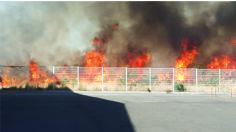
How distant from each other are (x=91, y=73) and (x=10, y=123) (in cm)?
1357

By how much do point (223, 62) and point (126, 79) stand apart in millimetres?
15518

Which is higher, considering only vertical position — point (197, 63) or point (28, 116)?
point (197, 63)

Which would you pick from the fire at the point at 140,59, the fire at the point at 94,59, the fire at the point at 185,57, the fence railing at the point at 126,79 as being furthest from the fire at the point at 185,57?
the fire at the point at 94,59

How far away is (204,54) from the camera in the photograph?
3041cm

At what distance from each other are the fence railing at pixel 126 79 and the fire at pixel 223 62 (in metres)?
7.13

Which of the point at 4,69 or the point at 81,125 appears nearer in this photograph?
the point at 81,125

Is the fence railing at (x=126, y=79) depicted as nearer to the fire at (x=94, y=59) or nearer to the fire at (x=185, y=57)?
the fire at (x=185, y=57)

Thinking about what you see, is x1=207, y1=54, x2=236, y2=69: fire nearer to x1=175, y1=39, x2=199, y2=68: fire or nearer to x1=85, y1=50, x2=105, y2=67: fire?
x1=175, y1=39, x2=199, y2=68: fire

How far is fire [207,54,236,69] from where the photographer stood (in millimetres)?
28922

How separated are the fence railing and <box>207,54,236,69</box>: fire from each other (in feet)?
23.4

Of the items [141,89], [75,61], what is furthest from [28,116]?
[75,61]

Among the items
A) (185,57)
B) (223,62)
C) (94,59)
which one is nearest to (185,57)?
(185,57)

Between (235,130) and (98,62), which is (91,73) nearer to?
(98,62)

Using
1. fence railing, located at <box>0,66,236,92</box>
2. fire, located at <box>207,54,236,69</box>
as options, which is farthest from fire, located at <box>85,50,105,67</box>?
fire, located at <box>207,54,236,69</box>
